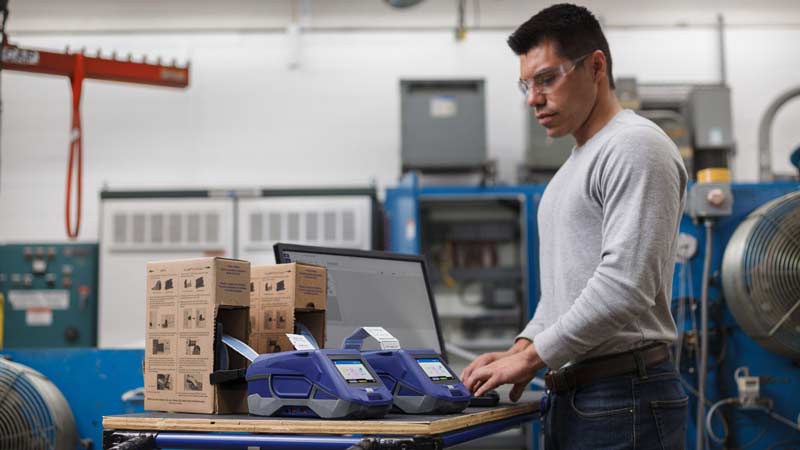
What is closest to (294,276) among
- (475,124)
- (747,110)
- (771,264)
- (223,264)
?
(223,264)

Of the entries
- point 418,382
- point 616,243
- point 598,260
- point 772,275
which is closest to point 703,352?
point 772,275

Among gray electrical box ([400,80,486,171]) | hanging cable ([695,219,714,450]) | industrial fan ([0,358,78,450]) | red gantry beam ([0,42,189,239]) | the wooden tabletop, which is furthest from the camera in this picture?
gray electrical box ([400,80,486,171])

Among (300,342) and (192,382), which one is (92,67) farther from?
(300,342)

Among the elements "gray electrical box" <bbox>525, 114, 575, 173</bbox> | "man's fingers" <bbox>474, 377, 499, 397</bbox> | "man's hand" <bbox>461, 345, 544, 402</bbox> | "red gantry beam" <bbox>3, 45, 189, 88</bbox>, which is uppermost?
"red gantry beam" <bbox>3, 45, 189, 88</bbox>

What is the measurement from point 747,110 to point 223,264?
16.1 ft

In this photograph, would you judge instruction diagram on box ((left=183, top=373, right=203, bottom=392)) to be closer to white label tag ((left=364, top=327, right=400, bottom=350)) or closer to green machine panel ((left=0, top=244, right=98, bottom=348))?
white label tag ((left=364, top=327, right=400, bottom=350))

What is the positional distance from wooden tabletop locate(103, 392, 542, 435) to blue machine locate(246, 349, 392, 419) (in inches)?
0.9

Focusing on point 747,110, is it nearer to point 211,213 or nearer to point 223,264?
point 211,213

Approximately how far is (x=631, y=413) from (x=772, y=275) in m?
1.69

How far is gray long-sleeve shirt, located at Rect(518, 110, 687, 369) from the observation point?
1666 mm

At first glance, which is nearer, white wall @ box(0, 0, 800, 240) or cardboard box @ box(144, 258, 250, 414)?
cardboard box @ box(144, 258, 250, 414)

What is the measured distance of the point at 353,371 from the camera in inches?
63.0

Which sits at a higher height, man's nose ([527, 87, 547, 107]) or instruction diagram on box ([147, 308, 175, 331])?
man's nose ([527, 87, 547, 107])

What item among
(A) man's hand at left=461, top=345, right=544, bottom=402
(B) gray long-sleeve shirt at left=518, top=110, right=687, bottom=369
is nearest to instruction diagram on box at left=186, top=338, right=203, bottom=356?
(A) man's hand at left=461, top=345, right=544, bottom=402
